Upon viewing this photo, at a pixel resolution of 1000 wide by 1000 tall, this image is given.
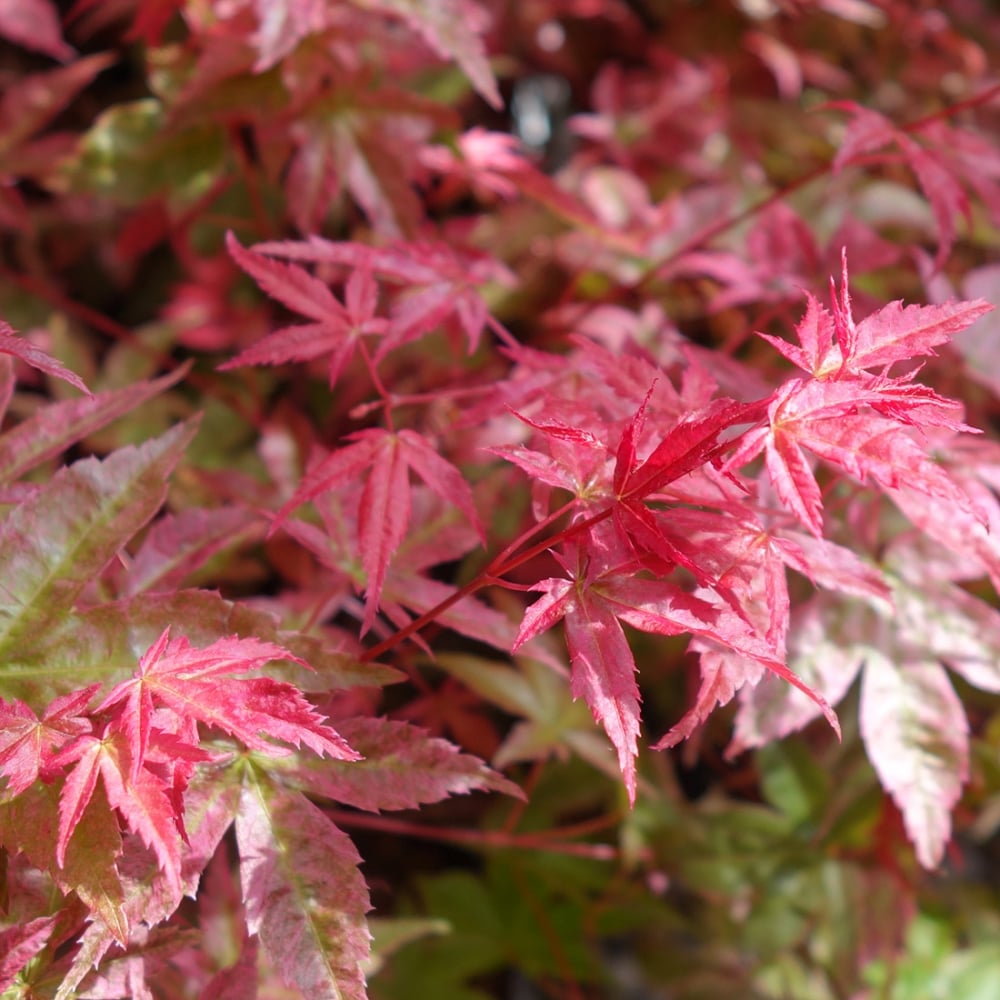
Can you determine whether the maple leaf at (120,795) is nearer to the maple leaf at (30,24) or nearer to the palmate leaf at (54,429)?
the palmate leaf at (54,429)

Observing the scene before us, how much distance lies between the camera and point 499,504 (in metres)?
0.98

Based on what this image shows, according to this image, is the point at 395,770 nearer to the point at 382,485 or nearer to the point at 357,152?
the point at 382,485

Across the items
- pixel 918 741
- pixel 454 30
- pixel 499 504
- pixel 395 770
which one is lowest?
pixel 918 741

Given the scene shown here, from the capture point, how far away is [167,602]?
0.62m

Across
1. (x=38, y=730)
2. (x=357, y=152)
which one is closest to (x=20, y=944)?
(x=38, y=730)

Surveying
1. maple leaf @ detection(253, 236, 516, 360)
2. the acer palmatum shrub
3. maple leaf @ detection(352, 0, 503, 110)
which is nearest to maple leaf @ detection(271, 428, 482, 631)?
the acer palmatum shrub

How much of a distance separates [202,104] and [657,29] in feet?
2.98

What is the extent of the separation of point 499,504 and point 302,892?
18.5 inches

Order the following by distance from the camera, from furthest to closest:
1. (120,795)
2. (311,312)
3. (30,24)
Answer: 1. (30,24)
2. (311,312)
3. (120,795)

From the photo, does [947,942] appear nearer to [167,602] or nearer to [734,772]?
[734,772]

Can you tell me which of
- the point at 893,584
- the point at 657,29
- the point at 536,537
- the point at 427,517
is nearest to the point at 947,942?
the point at 893,584

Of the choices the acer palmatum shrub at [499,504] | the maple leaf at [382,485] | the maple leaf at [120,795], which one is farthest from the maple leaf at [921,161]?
the maple leaf at [120,795]

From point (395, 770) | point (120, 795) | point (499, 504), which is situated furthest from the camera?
point (499, 504)

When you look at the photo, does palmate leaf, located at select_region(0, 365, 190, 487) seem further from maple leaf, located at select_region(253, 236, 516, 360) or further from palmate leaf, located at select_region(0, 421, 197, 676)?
maple leaf, located at select_region(253, 236, 516, 360)
